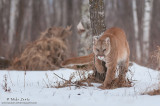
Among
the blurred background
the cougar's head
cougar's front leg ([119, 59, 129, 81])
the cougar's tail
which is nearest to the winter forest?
cougar's front leg ([119, 59, 129, 81])

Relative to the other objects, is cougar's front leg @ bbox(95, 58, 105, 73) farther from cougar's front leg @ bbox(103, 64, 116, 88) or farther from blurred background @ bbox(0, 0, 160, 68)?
blurred background @ bbox(0, 0, 160, 68)

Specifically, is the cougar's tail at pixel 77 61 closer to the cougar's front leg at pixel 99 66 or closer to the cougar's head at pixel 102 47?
the cougar's front leg at pixel 99 66

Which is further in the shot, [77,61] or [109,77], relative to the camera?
[77,61]

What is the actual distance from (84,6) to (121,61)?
4.39 metres

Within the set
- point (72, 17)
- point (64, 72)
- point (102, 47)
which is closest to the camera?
point (102, 47)

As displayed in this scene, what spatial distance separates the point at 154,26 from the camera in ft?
75.2

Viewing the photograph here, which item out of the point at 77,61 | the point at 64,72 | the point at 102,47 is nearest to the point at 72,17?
the point at 64,72

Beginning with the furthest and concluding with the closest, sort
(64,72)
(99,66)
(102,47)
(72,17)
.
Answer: (72,17), (64,72), (99,66), (102,47)

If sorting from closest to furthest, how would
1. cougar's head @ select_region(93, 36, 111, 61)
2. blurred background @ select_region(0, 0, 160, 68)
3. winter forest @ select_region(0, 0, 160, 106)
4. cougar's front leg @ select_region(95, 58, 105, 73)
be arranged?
winter forest @ select_region(0, 0, 160, 106)
cougar's head @ select_region(93, 36, 111, 61)
cougar's front leg @ select_region(95, 58, 105, 73)
blurred background @ select_region(0, 0, 160, 68)

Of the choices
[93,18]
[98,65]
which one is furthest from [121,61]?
[93,18]

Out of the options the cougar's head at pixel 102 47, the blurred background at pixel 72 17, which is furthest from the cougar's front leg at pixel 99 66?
the blurred background at pixel 72 17

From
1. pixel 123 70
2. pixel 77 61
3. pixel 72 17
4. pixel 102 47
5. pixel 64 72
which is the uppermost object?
pixel 72 17

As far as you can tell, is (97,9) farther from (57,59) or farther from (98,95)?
(57,59)

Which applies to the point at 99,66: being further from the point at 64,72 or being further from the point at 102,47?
the point at 64,72
